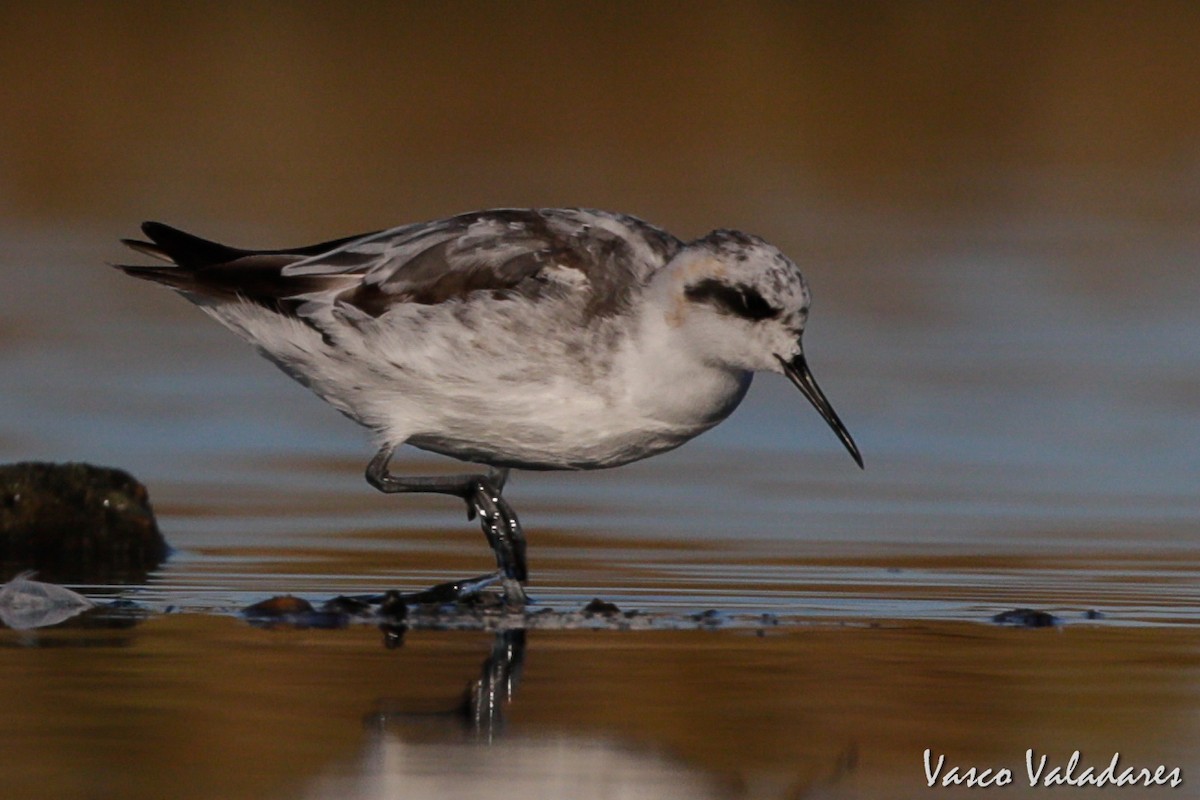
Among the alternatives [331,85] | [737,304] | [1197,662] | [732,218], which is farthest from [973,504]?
[331,85]

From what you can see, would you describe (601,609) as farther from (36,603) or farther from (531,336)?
(36,603)

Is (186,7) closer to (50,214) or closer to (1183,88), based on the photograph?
(50,214)

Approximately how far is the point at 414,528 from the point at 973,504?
10.5 feet

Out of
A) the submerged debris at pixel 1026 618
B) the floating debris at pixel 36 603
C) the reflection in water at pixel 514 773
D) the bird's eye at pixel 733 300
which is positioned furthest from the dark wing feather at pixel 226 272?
the reflection in water at pixel 514 773

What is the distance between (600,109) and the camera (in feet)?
118

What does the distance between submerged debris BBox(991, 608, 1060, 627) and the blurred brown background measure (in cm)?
1680

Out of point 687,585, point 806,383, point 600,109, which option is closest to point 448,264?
point 806,383

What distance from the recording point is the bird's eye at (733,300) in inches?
461

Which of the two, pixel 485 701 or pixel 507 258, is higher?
pixel 507 258

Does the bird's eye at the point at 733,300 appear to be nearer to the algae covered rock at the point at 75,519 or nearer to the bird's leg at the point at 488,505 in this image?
the bird's leg at the point at 488,505

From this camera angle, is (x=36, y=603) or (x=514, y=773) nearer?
(x=514, y=773)

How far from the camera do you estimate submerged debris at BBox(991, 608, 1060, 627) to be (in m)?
11.3

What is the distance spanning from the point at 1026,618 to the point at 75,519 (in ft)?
15.8

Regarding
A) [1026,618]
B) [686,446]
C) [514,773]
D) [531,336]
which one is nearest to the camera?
[514,773]
